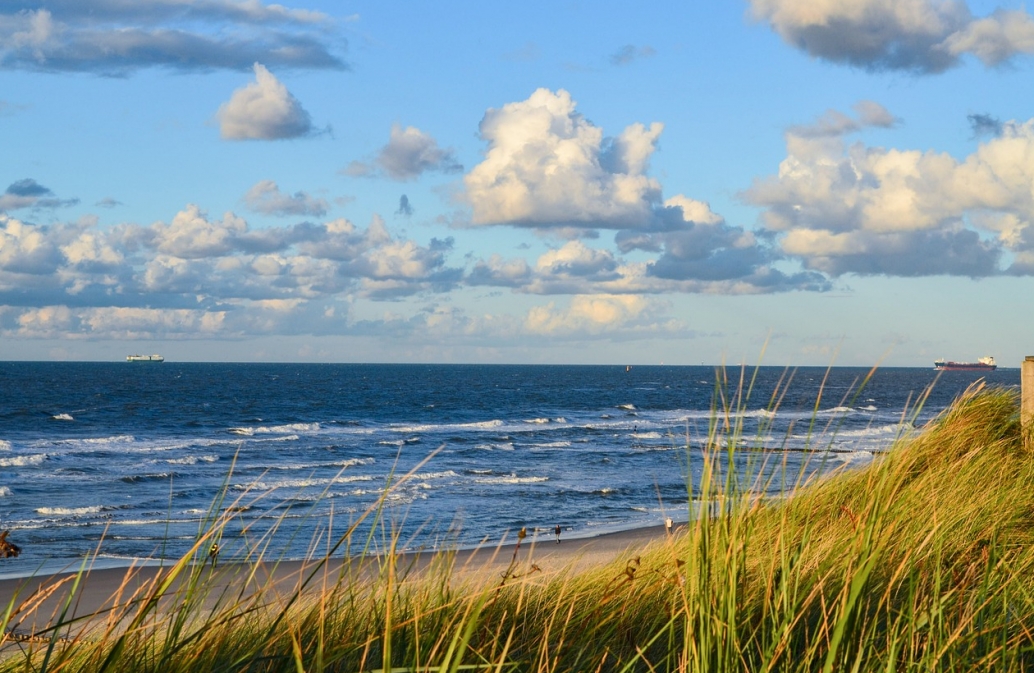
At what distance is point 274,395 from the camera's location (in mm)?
79062

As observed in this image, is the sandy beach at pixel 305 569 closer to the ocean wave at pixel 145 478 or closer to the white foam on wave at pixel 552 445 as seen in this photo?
the ocean wave at pixel 145 478

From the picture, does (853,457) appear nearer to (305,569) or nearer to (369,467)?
(305,569)

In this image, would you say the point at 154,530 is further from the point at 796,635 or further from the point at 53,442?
the point at 53,442

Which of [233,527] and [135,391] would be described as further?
[135,391]

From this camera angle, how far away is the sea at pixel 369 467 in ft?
16.3

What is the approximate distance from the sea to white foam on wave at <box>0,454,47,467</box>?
0.12 m

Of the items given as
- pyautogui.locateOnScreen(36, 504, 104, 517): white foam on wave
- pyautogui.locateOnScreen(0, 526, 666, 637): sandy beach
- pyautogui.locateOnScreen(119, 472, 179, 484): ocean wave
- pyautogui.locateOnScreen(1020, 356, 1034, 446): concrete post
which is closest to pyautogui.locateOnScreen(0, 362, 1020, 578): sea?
pyautogui.locateOnScreen(36, 504, 104, 517): white foam on wave

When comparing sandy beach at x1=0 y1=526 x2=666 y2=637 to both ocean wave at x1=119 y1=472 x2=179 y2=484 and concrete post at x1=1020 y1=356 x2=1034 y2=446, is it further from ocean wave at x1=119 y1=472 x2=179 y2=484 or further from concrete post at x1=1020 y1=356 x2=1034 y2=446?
ocean wave at x1=119 y1=472 x2=179 y2=484

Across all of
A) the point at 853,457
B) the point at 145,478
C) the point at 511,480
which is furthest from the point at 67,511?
the point at 853,457

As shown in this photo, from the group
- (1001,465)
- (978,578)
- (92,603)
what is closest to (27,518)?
(92,603)

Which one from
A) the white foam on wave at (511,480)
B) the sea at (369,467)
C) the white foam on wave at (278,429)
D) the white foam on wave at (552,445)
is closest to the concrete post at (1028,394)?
the sea at (369,467)

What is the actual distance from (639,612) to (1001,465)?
5.28m

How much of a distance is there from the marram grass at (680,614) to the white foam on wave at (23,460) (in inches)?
982

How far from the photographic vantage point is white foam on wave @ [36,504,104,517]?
60.6 ft
